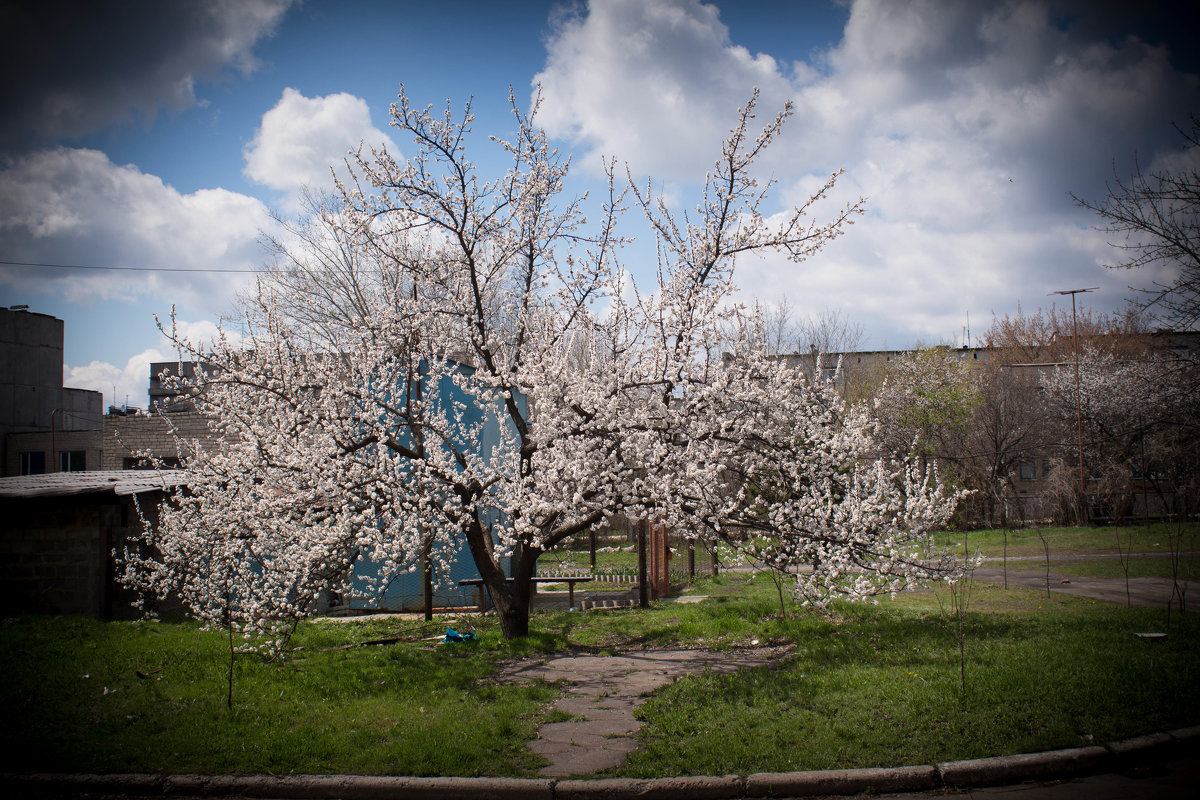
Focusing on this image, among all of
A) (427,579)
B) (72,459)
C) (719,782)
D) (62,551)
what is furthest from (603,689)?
(72,459)

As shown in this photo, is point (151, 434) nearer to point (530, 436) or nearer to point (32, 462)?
point (32, 462)

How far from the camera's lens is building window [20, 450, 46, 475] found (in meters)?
32.0

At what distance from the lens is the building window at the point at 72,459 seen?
31.3m

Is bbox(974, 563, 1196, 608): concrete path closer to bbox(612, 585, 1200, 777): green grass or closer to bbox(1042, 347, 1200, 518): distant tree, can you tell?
bbox(612, 585, 1200, 777): green grass

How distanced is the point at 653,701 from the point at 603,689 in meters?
0.83

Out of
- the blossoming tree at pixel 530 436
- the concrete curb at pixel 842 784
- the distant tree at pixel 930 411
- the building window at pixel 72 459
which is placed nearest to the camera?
the concrete curb at pixel 842 784

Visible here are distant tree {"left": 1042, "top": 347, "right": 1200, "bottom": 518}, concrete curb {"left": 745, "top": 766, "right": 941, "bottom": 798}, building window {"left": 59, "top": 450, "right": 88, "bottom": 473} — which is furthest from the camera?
building window {"left": 59, "top": 450, "right": 88, "bottom": 473}

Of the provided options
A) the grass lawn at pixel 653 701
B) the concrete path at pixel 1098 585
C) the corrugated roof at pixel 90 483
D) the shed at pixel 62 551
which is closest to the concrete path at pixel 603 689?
the grass lawn at pixel 653 701

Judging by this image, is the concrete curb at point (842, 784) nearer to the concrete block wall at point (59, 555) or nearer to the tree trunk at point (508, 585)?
the tree trunk at point (508, 585)

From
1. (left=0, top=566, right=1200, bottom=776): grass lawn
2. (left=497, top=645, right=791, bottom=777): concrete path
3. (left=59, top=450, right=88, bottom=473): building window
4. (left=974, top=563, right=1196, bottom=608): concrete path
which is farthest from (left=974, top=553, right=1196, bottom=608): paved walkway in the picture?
(left=59, top=450, right=88, bottom=473): building window

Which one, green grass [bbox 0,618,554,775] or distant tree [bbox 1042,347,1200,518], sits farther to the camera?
distant tree [bbox 1042,347,1200,518]

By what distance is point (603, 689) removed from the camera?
6.70 meters

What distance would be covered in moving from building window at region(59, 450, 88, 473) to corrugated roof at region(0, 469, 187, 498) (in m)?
20.7

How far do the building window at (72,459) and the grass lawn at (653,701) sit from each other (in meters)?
27.0
